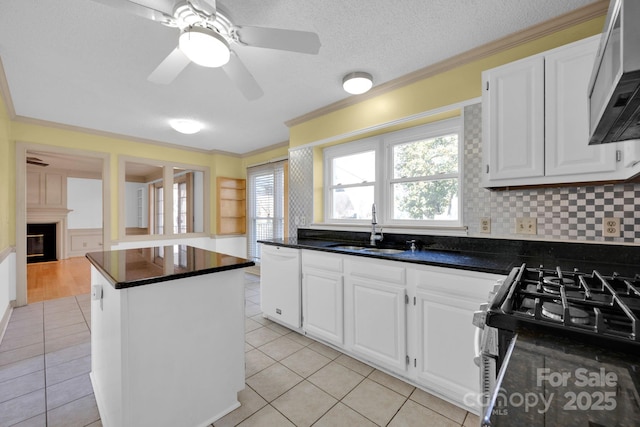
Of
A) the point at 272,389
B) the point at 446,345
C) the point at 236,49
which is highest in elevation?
the point at 236,49

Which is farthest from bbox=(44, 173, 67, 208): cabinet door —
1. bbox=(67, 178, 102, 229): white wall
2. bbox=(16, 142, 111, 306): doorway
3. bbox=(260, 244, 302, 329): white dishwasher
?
bbox=(260, 244, 302, 329): white dishwasher

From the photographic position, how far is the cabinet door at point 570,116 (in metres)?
1.48

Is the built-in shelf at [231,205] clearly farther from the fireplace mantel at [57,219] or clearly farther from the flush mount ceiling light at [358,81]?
the fireplace mantel at [57,219]

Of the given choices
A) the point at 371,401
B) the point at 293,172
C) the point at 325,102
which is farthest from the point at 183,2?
the point at 371,401

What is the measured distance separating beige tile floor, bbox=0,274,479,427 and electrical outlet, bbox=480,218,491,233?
121 centimetres

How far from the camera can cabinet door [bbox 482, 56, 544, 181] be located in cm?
164

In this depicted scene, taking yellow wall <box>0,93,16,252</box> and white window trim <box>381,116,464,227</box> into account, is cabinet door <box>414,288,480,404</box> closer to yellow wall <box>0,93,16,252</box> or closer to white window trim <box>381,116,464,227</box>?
white window trim <box>381,116,464,227</box>

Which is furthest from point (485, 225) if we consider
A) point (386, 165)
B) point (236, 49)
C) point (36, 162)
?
point (36, 162)

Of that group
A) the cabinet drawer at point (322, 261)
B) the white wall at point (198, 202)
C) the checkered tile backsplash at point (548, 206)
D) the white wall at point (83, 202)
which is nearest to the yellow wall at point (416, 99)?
the checkered tile backsplash at point (548, 206)

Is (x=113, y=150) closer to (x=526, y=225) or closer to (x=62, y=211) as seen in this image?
(x=62, y=211)

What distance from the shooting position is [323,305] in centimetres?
244

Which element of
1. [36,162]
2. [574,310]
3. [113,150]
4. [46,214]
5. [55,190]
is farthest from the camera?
[55,190]

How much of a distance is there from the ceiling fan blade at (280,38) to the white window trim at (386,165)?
1.39m

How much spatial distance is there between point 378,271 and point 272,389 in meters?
1.12
